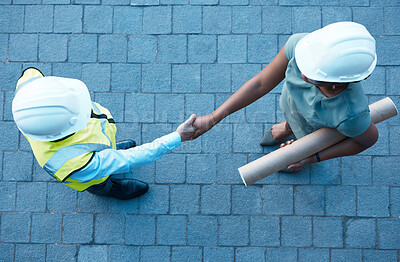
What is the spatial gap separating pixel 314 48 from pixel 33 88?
6.12 feet

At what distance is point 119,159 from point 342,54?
68.9 inches

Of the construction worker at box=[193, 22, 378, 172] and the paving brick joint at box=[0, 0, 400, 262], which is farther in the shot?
the paving brick joint at box=[0, 0, 400, 262]

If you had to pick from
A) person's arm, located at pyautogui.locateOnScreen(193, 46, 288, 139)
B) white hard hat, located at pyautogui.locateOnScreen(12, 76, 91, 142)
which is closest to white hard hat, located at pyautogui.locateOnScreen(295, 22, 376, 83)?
person's arm, located at pyautogui.locateOnScreen(193, 46, 288, 139)

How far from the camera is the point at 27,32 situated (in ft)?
12.8

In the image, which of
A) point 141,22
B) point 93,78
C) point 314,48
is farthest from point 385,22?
point 93,78

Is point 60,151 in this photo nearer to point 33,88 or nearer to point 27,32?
point 33,88

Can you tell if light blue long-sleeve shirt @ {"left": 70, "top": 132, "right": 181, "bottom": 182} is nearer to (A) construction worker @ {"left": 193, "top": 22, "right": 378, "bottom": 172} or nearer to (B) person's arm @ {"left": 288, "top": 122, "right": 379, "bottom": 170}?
(A) construction worker @ {"left": 193, "top": 22, "right": 378, "bottom": 172}

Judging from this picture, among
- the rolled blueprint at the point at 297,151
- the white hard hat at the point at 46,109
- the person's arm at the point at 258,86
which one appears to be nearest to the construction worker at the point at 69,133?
the white hard hat at the point at 46,109

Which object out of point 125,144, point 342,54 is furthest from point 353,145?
point 125,144

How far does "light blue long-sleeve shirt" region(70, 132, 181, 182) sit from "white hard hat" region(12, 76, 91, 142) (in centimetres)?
30

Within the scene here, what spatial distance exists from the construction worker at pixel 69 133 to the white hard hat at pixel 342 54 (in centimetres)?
133

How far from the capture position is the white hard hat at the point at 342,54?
6.39 ft

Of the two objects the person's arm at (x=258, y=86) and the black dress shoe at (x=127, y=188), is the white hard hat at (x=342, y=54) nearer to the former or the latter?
the person's arm at (x=258, y=86)

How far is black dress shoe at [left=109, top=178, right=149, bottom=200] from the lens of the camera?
11.2ft
